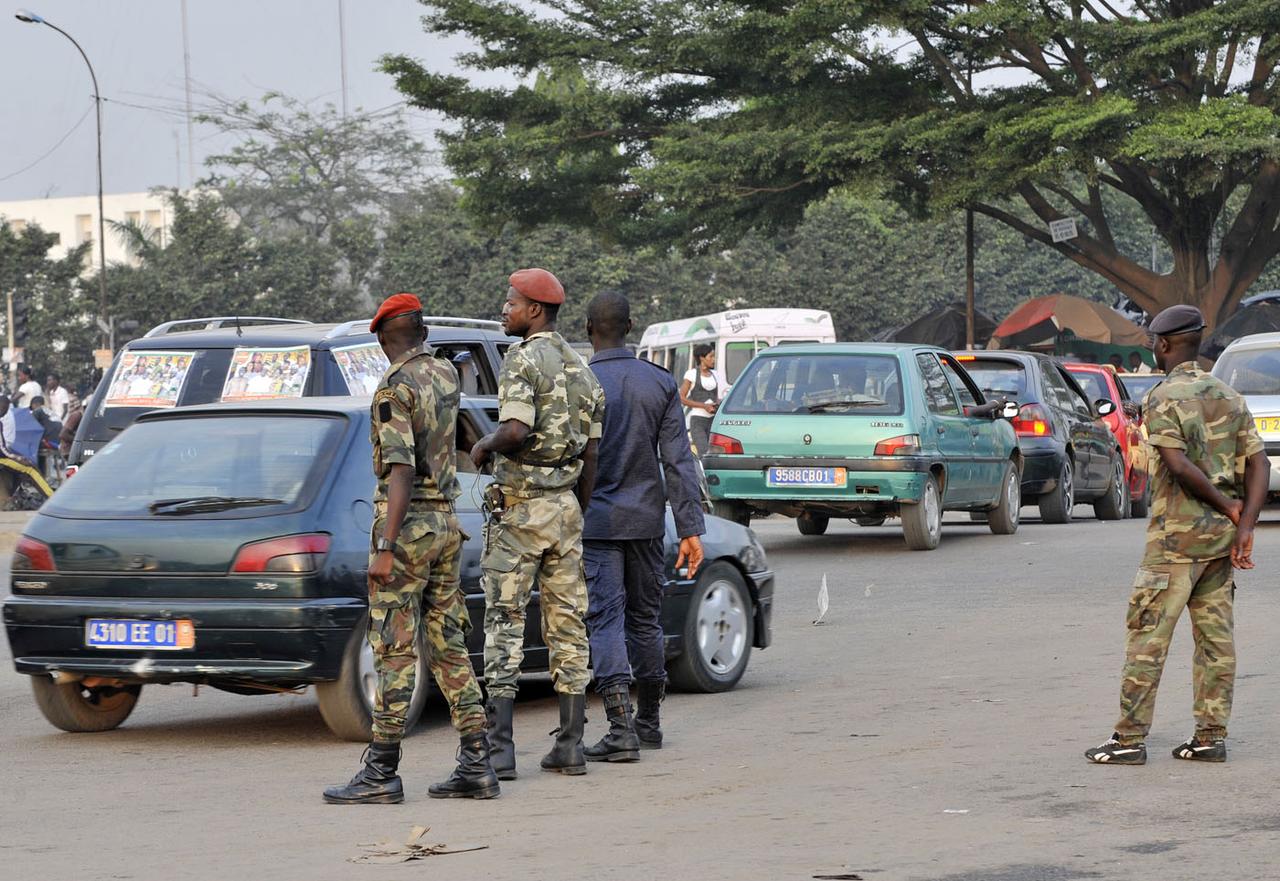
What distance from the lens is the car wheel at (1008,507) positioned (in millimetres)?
18000

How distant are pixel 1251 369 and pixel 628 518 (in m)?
12.9

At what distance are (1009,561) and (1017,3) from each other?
732 inches

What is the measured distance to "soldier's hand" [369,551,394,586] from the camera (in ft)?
20.5

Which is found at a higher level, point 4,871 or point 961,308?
point 961,308

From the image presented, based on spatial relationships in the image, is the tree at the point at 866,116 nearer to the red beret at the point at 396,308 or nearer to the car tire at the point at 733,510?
the car tire at the point at 733,510

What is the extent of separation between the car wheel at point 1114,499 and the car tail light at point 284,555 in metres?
15.3

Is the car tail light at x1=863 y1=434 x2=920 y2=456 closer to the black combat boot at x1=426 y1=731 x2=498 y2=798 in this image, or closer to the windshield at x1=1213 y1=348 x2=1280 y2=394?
the windshield at x1=1213 y1=348 x2=1280 y2=394

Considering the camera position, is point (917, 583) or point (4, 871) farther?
point (917, 583)

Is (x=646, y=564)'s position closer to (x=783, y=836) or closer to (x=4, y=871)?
(x=783, y=836)

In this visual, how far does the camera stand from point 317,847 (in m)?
5.80

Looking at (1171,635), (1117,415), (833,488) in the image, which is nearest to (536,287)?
(1171,635)

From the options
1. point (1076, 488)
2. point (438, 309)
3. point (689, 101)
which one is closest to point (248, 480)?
point (1076, 488)

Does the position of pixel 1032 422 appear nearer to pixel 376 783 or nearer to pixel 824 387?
pixel 824 387

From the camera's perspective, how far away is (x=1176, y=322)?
698 centimetres
